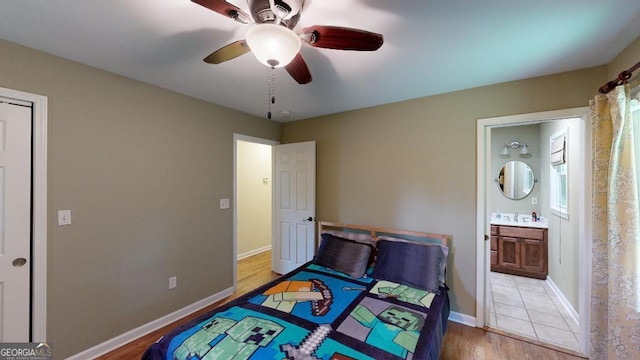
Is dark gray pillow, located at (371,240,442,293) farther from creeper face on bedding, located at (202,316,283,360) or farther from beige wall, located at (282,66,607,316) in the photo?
creeper face on bedding, located at (202,316,283,360)

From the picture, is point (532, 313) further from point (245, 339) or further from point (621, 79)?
point (245, 339)

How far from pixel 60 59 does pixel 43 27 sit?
0.44 meters

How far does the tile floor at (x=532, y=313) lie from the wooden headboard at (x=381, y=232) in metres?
0.77

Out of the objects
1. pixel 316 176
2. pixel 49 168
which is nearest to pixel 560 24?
pixel 316 176

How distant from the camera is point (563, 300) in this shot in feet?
9.17

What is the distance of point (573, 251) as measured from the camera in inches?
98.6

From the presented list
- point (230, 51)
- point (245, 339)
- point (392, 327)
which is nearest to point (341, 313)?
point (392, 327)

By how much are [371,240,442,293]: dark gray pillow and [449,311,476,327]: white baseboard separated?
0.63 m

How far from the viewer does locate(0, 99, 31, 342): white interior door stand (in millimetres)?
1637

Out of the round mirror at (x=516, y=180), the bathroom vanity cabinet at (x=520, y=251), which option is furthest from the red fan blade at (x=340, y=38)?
the round mirror at (x=516, y=180)

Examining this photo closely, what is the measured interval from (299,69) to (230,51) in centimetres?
40

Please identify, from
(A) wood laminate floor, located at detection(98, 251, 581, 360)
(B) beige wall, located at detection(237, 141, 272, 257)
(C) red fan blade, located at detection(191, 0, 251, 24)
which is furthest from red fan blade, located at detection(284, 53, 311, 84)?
(B) beige wall, located at detection(237, 141, 272, 257)

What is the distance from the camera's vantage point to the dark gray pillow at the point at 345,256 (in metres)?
2.44

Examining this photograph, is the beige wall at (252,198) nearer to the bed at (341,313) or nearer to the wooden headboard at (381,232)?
the wooden headboard at (381,232)
